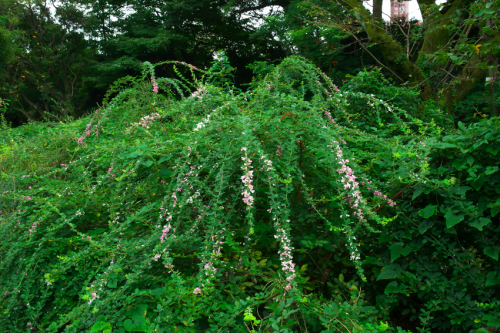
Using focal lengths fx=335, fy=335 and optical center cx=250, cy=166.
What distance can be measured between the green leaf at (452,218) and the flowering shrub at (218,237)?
0.68ft

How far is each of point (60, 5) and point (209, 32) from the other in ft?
21.8

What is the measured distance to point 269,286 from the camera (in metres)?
1.60

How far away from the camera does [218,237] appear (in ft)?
5.26

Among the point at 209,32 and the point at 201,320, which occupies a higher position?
the point at 209,32

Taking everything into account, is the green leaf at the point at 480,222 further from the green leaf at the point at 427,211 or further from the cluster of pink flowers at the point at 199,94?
the cluster of pink flowers at the point at 199,94

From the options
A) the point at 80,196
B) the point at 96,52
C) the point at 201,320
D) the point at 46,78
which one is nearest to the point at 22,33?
the point at 46,78

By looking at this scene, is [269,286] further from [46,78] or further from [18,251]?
[46,78]

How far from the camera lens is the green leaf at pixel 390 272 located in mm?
1755

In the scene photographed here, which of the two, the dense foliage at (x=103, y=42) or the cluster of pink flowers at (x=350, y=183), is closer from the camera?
the cluster of pink flowers at (x=350, y=183)

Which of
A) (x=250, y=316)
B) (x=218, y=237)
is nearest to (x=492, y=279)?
(x=250, y=316)

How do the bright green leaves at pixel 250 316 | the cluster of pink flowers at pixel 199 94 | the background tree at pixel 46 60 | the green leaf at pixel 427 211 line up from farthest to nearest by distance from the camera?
the background tree at pixel 46 60
the cluster of pink flowers at pixel 199 94
the green leaf at pixel 427 211
the bright green leaves at pixel 250 316

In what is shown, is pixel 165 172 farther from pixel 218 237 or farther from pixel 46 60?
pixel 46 60

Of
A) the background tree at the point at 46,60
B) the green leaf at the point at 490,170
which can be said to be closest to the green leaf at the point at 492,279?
the green leaf at the point at 490,170

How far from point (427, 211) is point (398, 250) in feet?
0.84
